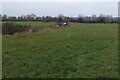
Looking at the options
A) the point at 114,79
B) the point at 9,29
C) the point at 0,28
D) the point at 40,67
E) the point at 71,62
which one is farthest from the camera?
the point at 9,29

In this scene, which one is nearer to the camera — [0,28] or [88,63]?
[88,63]

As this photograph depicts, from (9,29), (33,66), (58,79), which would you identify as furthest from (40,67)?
(9,29)

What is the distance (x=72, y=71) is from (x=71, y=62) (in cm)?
122

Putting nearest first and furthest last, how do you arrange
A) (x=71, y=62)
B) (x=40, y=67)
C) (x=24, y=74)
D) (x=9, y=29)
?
(x=24, y=74)
(x=40, y=67)
(x=71, y=62)
(x=9, y=29)

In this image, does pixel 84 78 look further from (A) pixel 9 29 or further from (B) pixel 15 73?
(A) pixel 9 29

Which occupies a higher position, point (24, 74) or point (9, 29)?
point (9, 29)

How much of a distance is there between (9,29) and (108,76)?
30925 mm

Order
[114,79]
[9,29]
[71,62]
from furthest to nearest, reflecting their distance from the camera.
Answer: [9,29]
[71,62]
[114,79]

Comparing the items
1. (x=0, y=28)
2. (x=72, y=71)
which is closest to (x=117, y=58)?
(x=72, y=71)

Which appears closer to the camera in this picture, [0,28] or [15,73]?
[15,73]

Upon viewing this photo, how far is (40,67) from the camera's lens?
24.3 feet

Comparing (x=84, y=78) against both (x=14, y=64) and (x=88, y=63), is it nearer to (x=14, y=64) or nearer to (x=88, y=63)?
(x=88, y=63)

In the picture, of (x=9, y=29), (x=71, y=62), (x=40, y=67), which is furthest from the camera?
(x=9, y=29)

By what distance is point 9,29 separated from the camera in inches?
1389
